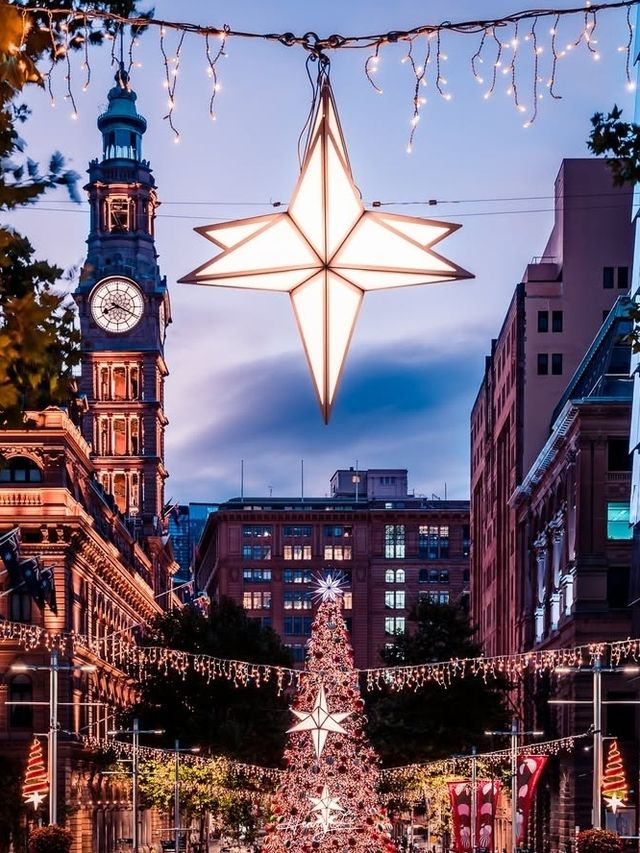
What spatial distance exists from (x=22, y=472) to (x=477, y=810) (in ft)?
107

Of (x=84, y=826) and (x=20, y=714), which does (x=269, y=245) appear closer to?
(x=20, y=714)

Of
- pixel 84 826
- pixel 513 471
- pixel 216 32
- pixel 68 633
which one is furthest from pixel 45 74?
pixel 513 471

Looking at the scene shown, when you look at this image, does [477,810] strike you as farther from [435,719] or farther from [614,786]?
[435,719]

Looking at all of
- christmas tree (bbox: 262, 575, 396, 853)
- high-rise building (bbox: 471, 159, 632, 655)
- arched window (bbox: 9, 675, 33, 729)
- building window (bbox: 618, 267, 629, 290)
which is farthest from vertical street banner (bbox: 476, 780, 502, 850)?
building window (bbox: 618, 267, 629, 290)

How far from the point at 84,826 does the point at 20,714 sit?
985 centimetres

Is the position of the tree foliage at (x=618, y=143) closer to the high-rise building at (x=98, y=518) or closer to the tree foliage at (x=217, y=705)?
the high-rise building at (x=98, y=518)

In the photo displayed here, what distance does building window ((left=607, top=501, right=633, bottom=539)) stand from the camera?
86.7 metres

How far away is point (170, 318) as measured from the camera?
16462 cm

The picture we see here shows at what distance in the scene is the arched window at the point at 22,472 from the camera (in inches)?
3506

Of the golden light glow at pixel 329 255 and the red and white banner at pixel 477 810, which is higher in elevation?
the golden light glow at pixel 329 255

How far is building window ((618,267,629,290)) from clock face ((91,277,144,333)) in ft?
168

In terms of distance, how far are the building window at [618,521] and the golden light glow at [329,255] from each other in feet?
253

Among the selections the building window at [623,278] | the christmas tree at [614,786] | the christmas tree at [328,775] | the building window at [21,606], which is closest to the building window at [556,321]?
the building window at [623,278]

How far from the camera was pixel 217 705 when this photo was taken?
9275 cm
